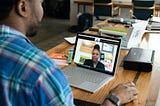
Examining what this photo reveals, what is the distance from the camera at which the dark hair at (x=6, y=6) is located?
734 mm

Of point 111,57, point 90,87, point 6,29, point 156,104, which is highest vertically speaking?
point 6,29

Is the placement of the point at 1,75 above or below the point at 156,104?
above

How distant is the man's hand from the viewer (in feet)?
4.36

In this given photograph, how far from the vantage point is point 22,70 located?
28.3 inches

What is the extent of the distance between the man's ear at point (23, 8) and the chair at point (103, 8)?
5234mm

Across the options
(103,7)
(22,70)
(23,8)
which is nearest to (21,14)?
(23,8)

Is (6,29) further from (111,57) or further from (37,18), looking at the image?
(111,57)

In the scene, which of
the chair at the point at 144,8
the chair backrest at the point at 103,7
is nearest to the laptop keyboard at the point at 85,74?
the chair at the point at 144,8

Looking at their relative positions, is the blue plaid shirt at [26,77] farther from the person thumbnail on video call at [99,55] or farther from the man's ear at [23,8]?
the person thumbnail on video call at [99,55]

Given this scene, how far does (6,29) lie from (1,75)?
0.14 m

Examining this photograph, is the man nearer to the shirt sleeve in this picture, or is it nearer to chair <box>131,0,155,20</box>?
the shirt sleeve

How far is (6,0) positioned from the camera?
732 mm

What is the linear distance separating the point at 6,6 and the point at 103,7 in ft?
17.5

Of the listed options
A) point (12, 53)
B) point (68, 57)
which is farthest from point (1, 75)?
point (68, 57)
